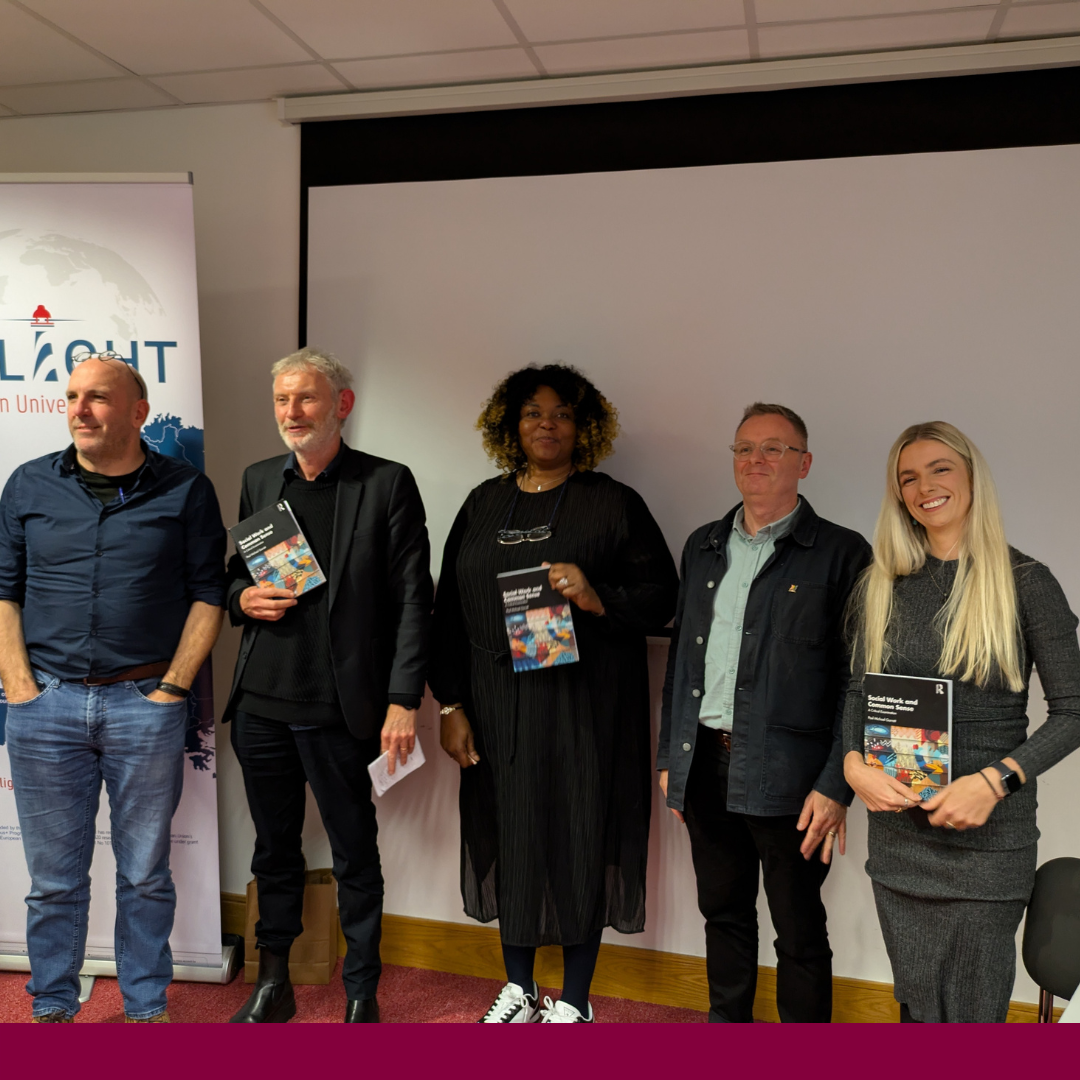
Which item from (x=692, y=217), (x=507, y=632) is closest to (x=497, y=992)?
(x=507, y=632)

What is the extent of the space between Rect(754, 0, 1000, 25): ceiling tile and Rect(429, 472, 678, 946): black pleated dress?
1.34 metres

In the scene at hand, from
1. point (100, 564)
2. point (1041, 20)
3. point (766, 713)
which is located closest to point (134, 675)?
point (100, 564)

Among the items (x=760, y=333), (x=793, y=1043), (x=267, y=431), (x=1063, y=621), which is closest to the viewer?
(x=793, y=1043)

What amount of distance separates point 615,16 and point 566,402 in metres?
1.07

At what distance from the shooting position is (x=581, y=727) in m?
2.46

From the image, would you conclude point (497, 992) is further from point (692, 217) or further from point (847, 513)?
point (692, 217)

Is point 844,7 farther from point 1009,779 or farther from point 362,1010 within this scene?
point 362,1010

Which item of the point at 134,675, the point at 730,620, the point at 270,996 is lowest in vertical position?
the point at 270,996

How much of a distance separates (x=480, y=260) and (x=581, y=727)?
1573 millimetres

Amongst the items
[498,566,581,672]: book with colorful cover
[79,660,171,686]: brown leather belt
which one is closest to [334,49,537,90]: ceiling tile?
[498,566,581,672]: book with colorful cover

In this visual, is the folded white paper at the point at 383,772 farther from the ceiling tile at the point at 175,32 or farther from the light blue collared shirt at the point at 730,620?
the ceiling tile at the point at 175,32

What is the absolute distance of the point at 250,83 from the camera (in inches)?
122

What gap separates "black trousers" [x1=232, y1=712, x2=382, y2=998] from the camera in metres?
2.53

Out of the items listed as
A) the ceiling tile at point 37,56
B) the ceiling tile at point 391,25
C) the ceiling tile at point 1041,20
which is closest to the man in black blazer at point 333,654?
the ceiling tile at point 391,25
